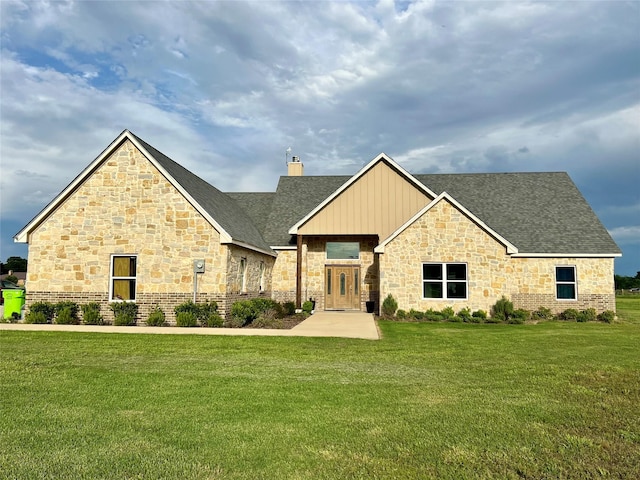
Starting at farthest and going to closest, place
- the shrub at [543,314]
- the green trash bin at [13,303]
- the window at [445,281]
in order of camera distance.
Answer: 1. the shrub at [543,314]
2. the window at [445,281]
3. the green trash bin at [13,303]

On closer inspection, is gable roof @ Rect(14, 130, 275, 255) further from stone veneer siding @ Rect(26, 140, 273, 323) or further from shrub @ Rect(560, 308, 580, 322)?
shrub @ Rect(560, 308, 580, 322)

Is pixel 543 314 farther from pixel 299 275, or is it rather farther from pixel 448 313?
pixel 299 275

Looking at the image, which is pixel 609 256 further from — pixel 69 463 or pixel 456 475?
pixel 69 463

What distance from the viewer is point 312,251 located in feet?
78.8

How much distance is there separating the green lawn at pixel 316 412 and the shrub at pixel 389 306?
8661 mm

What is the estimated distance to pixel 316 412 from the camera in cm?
616

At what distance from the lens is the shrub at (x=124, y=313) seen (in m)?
16.5

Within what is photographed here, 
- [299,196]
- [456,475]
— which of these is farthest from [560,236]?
[456,475]

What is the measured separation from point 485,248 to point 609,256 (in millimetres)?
6096

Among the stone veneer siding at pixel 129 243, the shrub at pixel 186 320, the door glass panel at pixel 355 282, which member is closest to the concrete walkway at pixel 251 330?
the shrub at pixel 186 320

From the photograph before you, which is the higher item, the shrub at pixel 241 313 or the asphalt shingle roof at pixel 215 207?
the asphalt shingle roof at pixel 215 207

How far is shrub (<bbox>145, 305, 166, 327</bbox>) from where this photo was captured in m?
16.5

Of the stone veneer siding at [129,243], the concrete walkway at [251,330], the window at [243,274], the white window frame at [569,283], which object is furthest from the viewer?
the white window frame at [569,283]

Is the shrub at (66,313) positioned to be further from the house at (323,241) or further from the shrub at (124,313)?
the shrub at (124,313)
